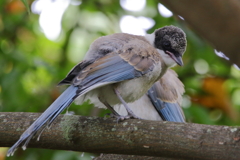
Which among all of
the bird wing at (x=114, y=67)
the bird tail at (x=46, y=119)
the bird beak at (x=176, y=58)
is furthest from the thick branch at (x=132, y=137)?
the bird beak at (x=176, y=58)

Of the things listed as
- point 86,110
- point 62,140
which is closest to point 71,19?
point 86,110

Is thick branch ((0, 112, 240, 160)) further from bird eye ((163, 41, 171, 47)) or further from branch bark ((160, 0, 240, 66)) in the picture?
branch bark ((160, 0, 240, 66))

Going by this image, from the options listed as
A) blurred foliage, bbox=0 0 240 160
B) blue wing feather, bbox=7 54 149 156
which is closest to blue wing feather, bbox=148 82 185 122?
blurred foliage, bbox=0 0 240 160

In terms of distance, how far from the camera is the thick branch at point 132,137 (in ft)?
8.11

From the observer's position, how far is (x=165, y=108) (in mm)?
4754

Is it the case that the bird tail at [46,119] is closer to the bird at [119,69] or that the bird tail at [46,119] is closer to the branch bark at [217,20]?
the bird at [119,69]

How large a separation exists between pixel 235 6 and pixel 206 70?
524cm

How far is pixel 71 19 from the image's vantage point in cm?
666

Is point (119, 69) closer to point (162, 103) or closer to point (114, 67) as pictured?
point (114, 67)

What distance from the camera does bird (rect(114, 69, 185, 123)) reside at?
4715mm

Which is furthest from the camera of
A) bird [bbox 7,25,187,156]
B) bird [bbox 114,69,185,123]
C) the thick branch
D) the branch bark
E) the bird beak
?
bird [bbox 114,69,185,123]

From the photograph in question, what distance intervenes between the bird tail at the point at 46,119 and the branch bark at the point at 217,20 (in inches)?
70.9

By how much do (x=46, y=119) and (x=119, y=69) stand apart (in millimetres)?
889

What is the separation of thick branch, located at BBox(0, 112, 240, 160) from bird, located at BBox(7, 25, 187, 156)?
0.17 m
